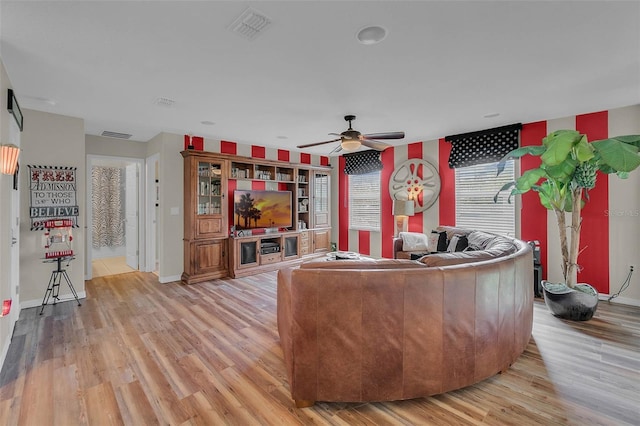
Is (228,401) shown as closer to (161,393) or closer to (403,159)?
(161,393)

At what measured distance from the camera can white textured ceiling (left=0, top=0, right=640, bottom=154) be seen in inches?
74.8

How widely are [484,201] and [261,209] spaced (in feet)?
13.4

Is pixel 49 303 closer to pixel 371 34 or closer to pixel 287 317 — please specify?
pixel 287 317

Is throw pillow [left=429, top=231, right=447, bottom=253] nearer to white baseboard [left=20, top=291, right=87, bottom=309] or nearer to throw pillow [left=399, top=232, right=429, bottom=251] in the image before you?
throw pillow [left=399, top=232, right=429, bottom=251]

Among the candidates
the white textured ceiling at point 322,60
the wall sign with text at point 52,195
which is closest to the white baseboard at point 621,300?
the white textured ceiling at point 322,60

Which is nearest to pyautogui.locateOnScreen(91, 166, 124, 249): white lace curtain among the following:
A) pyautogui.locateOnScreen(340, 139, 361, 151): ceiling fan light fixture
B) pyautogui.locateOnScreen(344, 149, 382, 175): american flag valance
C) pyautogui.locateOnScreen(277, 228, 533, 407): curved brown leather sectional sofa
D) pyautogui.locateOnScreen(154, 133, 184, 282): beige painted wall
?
pyautogui.locateOnScreen(154, 133, 184, 282): beige painted wall

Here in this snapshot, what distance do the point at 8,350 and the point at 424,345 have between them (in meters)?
3.60

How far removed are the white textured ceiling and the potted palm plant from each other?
25.2 inches

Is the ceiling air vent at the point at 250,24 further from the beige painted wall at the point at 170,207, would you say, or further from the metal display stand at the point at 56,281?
the metal display stand at the point at 56,281

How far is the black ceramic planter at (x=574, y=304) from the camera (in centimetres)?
322

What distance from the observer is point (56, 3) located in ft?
5.89

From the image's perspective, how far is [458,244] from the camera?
4.18m

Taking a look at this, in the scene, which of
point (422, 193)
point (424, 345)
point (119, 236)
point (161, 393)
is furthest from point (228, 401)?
point (119, 236)

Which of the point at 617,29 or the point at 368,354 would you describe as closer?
the point at 368,354
